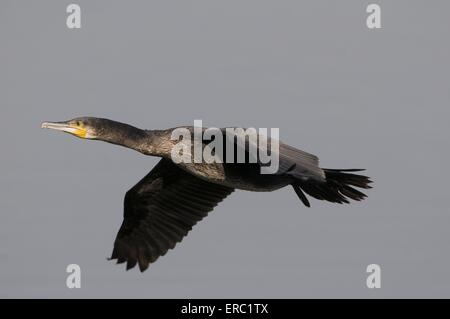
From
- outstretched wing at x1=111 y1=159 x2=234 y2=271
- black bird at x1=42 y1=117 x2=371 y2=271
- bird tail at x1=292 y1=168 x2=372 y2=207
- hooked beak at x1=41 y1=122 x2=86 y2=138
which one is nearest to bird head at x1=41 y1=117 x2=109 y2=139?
hooked beak at x1=41 y1=122 x2=86 y2=138

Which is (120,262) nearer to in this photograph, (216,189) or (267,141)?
(216,189)

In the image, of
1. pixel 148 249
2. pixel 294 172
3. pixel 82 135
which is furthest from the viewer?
pixel 148 249

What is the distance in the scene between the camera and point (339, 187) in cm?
1146

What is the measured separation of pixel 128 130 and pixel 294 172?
1.96m

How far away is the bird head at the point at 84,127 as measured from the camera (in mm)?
10953

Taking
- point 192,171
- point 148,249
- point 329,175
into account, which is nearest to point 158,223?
point 148,249

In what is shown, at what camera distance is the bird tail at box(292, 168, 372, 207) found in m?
11.2

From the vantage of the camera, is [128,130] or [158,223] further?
[158,223]

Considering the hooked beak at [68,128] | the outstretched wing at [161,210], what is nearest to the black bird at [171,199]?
the outstretched wing at [161,210]

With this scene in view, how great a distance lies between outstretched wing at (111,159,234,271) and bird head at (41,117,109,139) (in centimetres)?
149

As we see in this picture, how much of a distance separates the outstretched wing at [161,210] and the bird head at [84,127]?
1.49 meters

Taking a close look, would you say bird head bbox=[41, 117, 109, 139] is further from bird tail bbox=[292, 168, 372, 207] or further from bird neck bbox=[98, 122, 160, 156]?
bird tail bbox=[292, 168, 372, 207]

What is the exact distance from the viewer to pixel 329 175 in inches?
452

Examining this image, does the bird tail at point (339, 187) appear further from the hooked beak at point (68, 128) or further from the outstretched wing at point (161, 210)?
the hooked beak at point (68, 128)
